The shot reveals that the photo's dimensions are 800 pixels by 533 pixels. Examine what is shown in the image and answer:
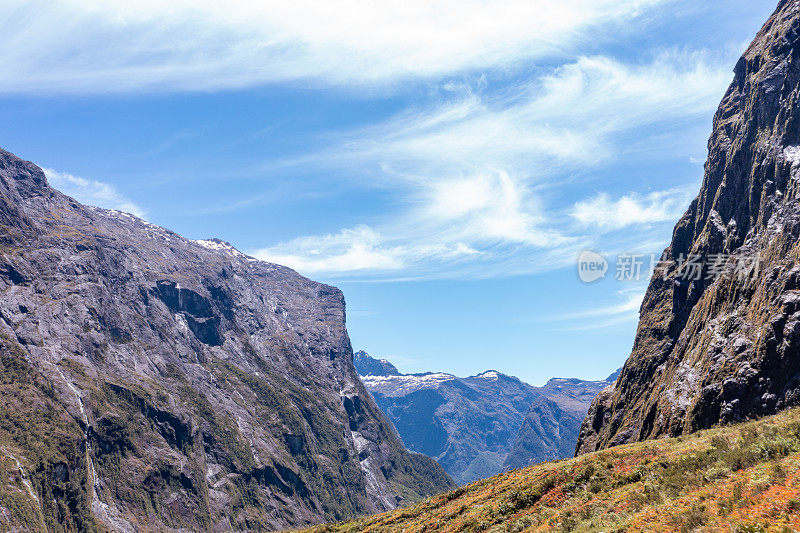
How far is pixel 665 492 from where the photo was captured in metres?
26.5

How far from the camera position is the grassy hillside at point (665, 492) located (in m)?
20.9

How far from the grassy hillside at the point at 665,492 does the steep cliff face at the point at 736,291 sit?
86126mm

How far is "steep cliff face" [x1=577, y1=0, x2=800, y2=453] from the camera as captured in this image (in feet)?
356

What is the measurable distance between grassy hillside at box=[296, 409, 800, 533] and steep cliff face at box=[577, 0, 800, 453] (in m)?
86.1

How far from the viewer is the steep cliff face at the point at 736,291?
356ft

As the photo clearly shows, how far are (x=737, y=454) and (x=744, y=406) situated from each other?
339ft

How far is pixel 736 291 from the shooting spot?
131250 millimetres

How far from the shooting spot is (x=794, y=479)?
21812 mm

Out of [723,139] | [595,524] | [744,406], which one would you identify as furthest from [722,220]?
[595,524]

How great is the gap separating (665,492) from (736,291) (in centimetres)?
13123

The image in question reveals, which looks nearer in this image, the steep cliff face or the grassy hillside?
the grassy hillside

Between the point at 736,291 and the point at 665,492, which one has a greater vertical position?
the point at 736,291

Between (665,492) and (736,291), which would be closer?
(665,492)

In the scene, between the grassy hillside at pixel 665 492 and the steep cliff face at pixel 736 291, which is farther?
the steep cliff face at pixel 736 291
